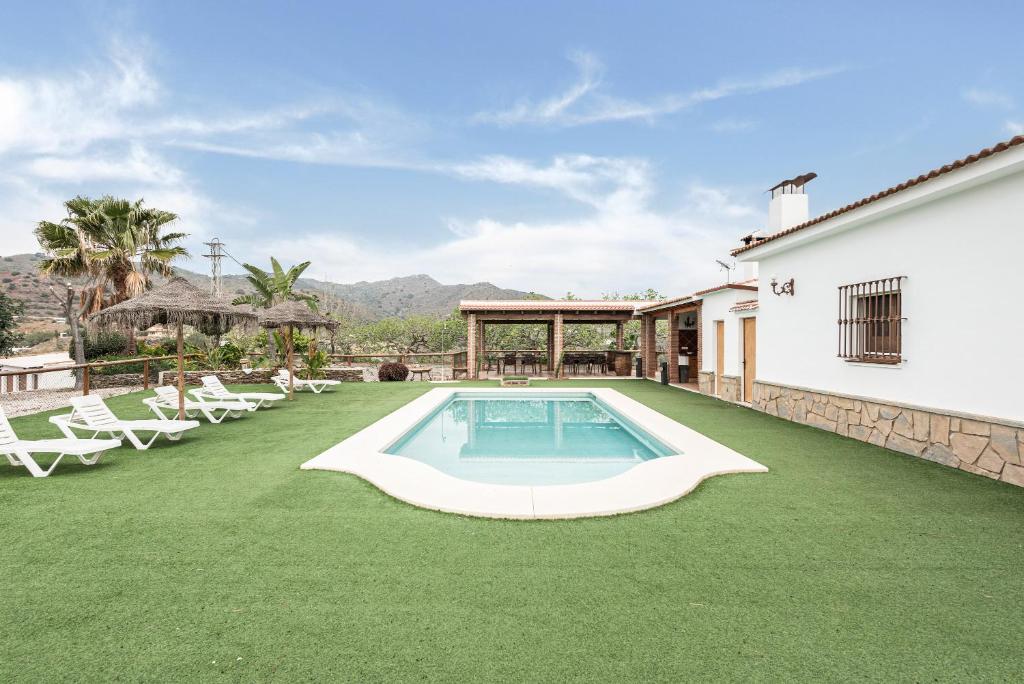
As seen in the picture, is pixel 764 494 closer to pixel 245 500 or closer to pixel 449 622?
pixel 449 622

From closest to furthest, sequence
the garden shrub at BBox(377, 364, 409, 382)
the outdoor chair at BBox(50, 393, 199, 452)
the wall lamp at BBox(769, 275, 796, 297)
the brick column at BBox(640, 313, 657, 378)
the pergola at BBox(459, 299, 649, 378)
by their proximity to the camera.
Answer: the outdoor chair at BBox(50, 393, 199, 452) → the wall lamp at BBox(769, 275, 796, 297) → the garden shrub at BBox(377, 364, 409, 382) → the pergola at BBox(459, 299, 649, 378) → the brick column at BBox(640, 313, 657, 378)

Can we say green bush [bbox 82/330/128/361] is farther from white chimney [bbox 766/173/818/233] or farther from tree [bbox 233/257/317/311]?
white chimney [bbox 766/173/818/233]

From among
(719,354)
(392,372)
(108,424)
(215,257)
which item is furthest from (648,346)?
(215,257)

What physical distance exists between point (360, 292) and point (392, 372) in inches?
2409

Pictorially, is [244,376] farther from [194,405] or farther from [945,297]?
[945,297]

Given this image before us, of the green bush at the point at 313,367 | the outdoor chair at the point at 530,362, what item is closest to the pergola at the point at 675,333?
the outdoor chair at the point at 530,362

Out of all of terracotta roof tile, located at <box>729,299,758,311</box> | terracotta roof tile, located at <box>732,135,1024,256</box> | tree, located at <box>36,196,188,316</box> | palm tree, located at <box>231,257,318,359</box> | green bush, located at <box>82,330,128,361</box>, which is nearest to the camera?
terracotta roof tile, located at <box>732,135,1024,256</box>

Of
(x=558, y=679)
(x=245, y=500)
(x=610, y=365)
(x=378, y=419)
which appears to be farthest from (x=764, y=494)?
(x=610, y=365)

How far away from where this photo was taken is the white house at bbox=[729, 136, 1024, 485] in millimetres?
5371

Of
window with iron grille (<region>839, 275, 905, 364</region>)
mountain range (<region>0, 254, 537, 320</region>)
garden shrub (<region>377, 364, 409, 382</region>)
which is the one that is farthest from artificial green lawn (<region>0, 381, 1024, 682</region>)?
mountain range (<region>0, 254, 537, 320</region>)

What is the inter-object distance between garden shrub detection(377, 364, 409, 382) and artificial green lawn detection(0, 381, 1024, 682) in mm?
12812

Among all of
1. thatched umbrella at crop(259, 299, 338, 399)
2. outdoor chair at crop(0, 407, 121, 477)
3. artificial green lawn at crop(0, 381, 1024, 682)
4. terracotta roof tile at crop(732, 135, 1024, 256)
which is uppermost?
terracotta roof tile at crop(732, 135, 1024, 256)

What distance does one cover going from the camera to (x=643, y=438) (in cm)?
873

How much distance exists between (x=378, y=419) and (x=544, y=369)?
42.4 feet
